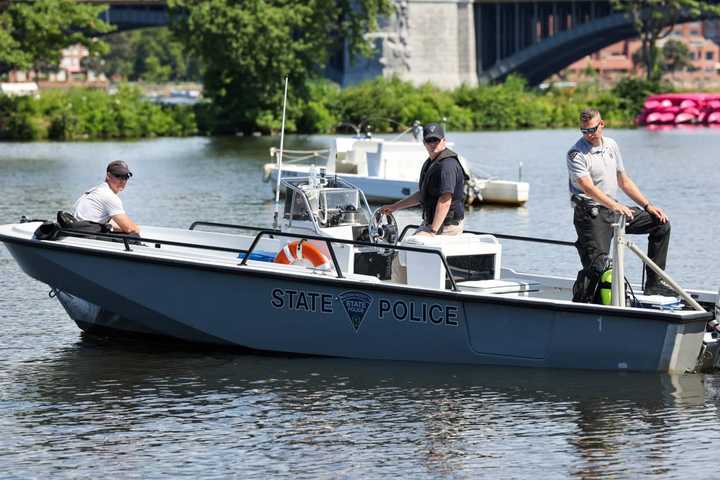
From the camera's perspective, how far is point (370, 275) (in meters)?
14.5

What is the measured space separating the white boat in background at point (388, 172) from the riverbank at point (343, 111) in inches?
958

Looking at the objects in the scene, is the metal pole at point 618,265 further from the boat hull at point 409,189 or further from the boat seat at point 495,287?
the boat hull at point 409,189

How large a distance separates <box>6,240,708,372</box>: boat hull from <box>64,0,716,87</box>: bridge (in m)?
77.0

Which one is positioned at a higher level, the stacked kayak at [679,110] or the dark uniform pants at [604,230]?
the dark uniform pants at [604,230]

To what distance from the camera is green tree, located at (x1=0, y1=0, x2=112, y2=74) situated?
65188 mm

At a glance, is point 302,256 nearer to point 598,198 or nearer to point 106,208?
point 106,208

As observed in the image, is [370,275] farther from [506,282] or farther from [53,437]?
[53,437]

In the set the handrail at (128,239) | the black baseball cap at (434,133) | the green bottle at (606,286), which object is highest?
the black baseball cap at (434,133)

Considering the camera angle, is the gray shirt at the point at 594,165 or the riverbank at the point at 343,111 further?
the riverbank at the point at 343,111

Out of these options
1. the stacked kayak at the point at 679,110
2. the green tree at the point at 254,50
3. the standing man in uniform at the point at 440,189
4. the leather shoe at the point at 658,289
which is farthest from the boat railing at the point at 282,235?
the stacked kayak at the point at 679,110

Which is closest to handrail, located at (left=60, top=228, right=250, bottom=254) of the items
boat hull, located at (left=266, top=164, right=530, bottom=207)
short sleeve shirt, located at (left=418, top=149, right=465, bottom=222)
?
short sleeve shirt, located at (left=418, top=149, right=465, bottom=222)

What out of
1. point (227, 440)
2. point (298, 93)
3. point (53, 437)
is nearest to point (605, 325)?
point (227, 440)

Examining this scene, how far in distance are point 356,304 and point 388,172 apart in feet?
70.2

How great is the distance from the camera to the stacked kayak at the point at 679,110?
8400 centimetres
